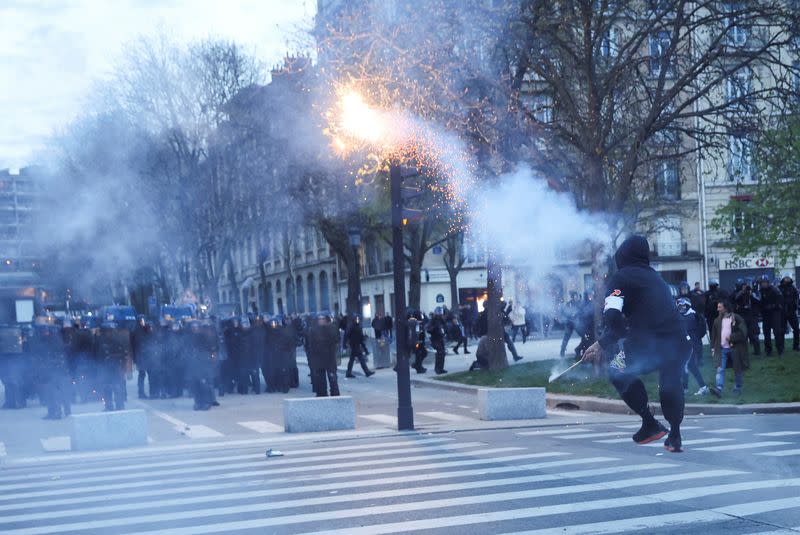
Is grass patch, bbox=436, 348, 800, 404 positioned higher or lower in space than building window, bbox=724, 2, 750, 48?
lower

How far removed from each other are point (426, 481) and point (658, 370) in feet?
10.7

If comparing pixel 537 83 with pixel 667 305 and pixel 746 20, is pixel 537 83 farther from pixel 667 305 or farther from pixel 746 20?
pixel 667 305

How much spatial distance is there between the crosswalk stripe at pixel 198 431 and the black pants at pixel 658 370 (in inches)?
407

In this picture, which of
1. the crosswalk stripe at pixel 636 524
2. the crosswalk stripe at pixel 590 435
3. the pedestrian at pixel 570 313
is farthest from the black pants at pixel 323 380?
the crosswalk stripe at pixel 636 524

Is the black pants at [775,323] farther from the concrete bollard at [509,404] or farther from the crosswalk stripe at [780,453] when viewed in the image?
the crosswalk stripe at [780,453]

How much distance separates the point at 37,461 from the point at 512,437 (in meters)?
6.74

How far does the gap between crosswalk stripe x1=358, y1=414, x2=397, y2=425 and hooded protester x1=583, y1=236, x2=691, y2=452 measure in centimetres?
1084

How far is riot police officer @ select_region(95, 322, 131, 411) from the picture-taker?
2159cm

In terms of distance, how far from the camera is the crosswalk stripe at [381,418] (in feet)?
63.6

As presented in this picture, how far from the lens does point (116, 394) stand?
21.6 meters

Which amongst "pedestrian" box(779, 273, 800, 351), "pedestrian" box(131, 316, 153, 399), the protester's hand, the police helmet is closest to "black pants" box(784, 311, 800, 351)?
"pedestrian" box(779, 273, 800, 351)

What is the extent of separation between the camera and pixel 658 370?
8586 millimetres

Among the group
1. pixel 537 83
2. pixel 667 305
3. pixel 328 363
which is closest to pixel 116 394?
pixel 328 363

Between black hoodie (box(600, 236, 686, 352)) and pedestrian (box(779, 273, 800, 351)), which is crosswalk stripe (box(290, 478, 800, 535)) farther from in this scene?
pedestrian (box(779, 273, 800, 351))
